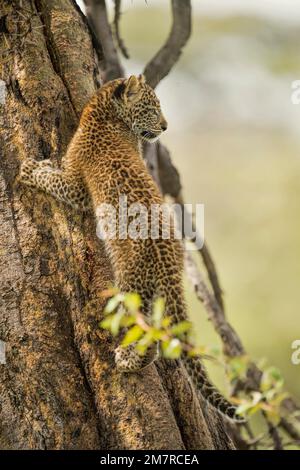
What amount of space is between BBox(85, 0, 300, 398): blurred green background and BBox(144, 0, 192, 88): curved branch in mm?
15832

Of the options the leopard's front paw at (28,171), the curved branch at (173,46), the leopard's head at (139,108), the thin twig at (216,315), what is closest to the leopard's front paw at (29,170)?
the leopard's front paw at (28,171)

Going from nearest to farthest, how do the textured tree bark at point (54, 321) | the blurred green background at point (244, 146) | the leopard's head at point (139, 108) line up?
the textured tree bark at point (54, 321), the leopard's head at point (139, 108), the blurred green background at point (244, 146)

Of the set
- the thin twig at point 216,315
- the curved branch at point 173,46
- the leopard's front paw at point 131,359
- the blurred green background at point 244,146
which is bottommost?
the blurred green background at point 244,146

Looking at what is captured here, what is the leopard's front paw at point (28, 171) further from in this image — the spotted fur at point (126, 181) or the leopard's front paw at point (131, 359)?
the leopard's front paw at point (131, 359)

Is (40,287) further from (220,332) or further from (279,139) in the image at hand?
(279,139)

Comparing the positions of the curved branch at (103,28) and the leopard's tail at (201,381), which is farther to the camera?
the curved branch at (103,28)

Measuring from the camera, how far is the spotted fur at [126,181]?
25.3 ft

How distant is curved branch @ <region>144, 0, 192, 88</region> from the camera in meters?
11.7

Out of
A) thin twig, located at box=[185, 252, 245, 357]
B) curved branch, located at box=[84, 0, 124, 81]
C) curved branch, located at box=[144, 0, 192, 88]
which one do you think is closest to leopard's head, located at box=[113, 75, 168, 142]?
curved branch, located at box=[144, 0, 192, 88]

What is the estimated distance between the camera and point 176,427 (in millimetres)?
7395

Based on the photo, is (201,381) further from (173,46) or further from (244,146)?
(244,146)

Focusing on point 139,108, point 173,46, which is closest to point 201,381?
point 139,108

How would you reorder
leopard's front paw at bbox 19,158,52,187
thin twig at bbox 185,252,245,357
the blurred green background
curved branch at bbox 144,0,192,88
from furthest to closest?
the blurred green background < thin twig at bbox 185,252,245,357 < curved branch at bbox 144,0,192,88 < leopard's front paw at bbox 19,158,52,187

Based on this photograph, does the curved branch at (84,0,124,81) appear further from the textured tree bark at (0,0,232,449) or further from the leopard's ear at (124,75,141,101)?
the textured tree bark at (0,0,232,449)
